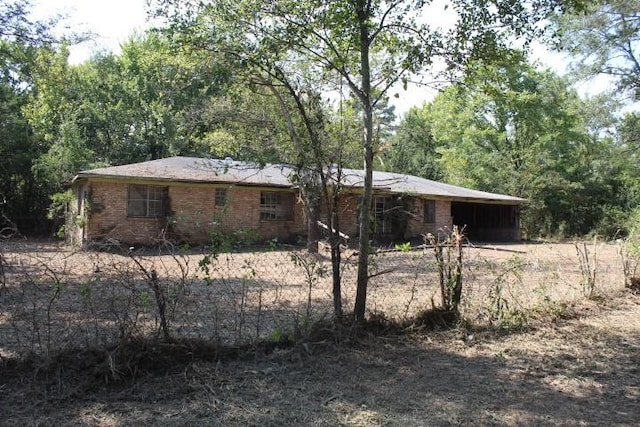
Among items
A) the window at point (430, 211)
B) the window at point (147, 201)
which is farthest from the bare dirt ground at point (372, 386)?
the window at point (430, 211)

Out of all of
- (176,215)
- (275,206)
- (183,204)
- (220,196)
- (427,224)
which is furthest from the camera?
(427,224)

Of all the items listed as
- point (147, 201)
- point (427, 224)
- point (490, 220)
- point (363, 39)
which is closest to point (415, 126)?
point (363, 39)

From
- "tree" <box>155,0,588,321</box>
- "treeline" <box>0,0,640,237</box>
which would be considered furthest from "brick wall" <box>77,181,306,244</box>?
"tree" <box>155,0,588,321</box>

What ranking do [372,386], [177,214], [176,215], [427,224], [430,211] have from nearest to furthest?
[372,386], [177,214], [176,215], [427,224], [430,211]

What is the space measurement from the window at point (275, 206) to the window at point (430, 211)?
7521mm

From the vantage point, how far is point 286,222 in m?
21.1

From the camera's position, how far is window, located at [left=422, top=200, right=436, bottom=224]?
83.0 feet

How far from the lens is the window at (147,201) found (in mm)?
18109

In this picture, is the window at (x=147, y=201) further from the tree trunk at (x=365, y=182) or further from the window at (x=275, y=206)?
the tree trunk at (x=365, y=182)

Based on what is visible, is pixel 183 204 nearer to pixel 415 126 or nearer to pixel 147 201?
pixel 147 201

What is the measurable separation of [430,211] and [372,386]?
21710mm

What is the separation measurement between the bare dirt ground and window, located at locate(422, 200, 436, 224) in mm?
19395

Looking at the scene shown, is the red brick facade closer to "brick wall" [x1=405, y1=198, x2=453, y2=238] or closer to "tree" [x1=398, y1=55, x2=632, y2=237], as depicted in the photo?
"brick wall" [x1=405, y1=198, x2=453, y2=238]

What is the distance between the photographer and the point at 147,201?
18.4 meters
